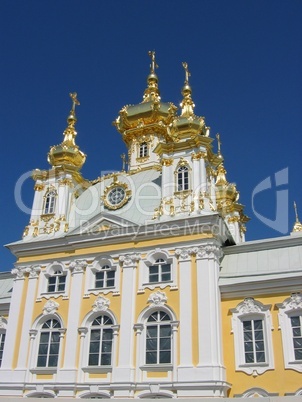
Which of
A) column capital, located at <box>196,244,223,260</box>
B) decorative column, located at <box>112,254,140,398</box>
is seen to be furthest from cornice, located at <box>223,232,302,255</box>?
decorative column, located at <box>112,254,140,398</box>

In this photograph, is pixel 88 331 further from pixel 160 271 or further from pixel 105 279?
pixel 160 271

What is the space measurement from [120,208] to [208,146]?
5.76 metres

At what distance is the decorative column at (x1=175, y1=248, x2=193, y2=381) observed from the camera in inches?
735

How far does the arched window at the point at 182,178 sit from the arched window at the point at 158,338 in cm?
646

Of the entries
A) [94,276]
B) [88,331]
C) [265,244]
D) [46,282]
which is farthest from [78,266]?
[265,244]

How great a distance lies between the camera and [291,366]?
1806 centimetres

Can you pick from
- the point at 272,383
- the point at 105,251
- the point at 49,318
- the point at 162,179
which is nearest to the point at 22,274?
the point at 49,318

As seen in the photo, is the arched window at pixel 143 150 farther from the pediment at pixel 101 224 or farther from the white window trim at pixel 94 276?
the white window trim at pixel 94 276

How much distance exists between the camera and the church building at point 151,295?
18844 mm

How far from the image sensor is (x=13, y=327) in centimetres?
2266

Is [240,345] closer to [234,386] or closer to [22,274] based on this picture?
[234,386]

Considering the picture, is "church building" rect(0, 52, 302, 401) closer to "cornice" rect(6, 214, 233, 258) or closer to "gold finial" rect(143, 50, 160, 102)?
"cornice" rect(6, 214, 233, 258)

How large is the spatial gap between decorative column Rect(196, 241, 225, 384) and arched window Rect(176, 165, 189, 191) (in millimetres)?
3735

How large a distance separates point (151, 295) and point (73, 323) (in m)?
4.06
